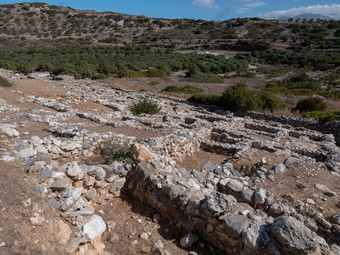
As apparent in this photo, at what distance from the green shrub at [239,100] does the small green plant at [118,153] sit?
10937mm

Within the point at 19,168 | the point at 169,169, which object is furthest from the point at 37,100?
the point at 169,169

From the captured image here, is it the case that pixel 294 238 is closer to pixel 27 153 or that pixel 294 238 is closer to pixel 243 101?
pixel 27 153

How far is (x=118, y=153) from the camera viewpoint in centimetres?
509

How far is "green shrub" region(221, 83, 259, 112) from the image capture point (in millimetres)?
14695

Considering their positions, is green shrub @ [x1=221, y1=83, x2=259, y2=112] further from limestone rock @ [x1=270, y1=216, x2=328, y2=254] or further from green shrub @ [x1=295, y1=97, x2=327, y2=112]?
limestone rock @ [x1=270, y1=216, x2=328, y2=254]

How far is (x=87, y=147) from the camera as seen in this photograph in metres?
5.45

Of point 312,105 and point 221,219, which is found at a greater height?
point 221,219

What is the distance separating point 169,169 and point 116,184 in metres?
1.10

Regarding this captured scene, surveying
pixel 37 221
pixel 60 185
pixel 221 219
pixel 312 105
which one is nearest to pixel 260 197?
pixel 221 219

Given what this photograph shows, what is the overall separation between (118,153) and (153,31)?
70506 mm

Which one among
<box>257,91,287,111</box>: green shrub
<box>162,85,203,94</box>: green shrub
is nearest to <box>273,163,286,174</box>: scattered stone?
<box>257,91,287,111</box>: green shrub

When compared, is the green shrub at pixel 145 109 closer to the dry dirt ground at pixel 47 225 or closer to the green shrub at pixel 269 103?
the dry dirt ground at pixel 47 225

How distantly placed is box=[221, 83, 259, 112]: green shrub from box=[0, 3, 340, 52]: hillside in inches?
1652

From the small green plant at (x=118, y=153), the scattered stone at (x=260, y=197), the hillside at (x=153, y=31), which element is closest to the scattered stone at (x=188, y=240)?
the scattered stone at (x=260, y=197)
